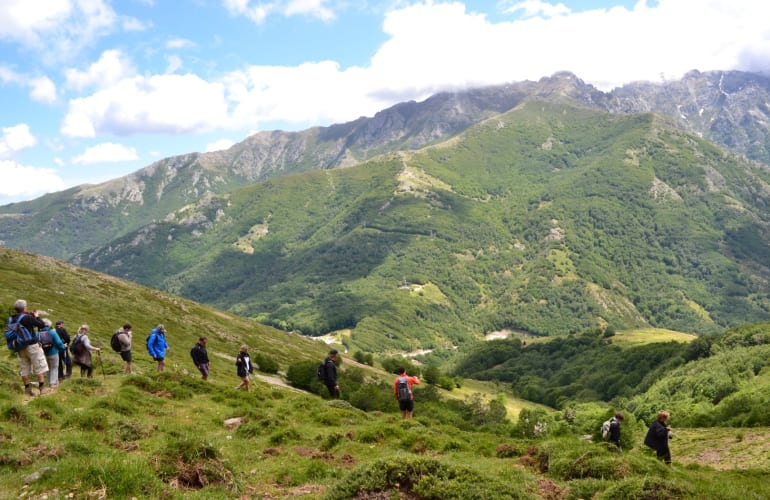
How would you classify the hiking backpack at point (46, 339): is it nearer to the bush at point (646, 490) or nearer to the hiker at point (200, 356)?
the hiker at point (200, 356)

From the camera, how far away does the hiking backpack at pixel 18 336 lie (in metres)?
21.4

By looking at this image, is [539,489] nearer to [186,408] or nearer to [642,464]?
[642,464]

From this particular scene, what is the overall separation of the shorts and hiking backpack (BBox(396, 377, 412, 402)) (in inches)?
695

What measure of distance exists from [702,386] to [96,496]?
112m

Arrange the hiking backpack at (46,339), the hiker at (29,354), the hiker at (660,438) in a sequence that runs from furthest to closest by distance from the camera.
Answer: the hiker at (660,438)
the hiking backpack at (46,339)
the hiker at (29,354)

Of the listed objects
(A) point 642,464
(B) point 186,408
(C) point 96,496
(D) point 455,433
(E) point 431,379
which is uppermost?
(C) point 96,496

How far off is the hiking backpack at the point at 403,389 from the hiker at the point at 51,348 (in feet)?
57.2

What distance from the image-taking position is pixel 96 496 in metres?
12.7

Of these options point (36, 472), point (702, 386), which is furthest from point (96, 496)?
point (702, 386)

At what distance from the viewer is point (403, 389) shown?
30.4 meters

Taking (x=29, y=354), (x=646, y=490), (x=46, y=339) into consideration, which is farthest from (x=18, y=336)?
(x=646, y=490)

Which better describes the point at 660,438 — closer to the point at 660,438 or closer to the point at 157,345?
the point at 660,438

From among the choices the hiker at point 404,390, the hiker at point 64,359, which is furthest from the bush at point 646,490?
→ the hiker at point 64,359

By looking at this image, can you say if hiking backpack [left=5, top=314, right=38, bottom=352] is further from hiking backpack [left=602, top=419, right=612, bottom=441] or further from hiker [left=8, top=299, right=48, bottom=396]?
hiking backpack [left=602, top=419, right=612, bottom=441]
